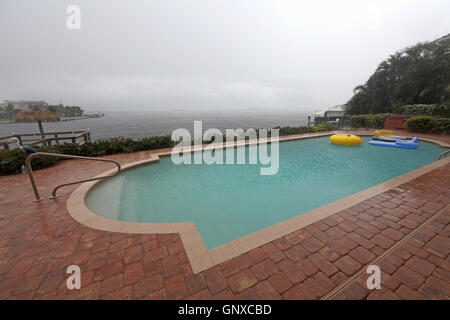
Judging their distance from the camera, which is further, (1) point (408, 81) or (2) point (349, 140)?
(1) point (408, 81)

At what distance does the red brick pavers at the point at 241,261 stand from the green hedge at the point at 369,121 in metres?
17.3

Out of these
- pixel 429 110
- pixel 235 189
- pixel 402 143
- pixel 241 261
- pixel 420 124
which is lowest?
pixel 235 189

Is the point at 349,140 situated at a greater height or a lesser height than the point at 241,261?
greater

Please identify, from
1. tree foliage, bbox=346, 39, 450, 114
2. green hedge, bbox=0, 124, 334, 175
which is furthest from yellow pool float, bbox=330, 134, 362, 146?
tree foliage, bbox=346, 39, 450, 114

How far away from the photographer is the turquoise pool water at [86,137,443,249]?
428cm

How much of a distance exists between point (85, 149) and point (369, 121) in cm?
2279

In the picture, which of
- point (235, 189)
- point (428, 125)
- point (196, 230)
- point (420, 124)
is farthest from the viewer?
point (420, 124)

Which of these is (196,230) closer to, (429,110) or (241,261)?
(241,261)

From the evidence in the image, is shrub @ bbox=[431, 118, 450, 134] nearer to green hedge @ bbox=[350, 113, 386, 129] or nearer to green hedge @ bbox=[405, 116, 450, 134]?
green hedge @ bbox=[405, 116, 450, 134]

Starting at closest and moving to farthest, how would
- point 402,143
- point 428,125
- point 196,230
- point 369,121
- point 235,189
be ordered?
point 196,230
point 235,189
point 402,143
point 428,125
point 369,121

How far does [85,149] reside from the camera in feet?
26.3

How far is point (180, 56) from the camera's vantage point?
20.5 metres

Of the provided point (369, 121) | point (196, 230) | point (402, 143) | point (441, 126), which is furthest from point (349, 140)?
point (196, 230)
